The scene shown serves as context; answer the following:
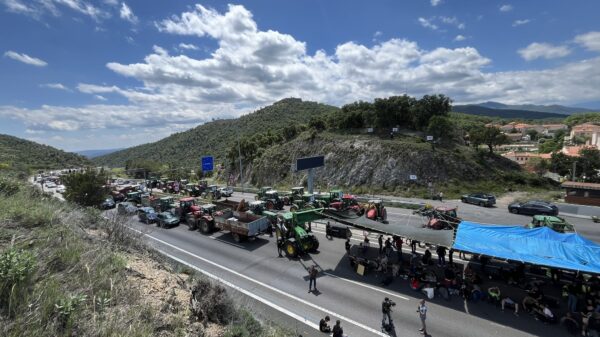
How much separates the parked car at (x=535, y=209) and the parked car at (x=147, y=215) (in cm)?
3630

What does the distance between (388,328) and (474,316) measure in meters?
3.88

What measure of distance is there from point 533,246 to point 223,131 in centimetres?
14696

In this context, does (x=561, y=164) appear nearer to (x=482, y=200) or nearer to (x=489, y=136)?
(x=489, y=136)

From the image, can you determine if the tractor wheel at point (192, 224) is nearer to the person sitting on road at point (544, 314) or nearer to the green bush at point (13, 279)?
the green bush at point (13, 279)

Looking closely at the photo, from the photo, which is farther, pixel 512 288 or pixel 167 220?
pixel 167 220

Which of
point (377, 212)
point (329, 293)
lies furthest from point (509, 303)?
point (377, 212)

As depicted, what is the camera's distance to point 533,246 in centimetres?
1333

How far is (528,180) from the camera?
41094mm

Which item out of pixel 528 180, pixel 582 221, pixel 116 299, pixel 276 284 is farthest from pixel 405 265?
pixel 528 180

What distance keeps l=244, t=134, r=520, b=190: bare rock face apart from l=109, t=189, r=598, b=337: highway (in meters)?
20.3

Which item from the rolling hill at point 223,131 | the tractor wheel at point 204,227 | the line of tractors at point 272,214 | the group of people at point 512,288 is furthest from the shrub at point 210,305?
the rolling hill at point 223,131

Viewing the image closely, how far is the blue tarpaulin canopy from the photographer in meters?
11.9

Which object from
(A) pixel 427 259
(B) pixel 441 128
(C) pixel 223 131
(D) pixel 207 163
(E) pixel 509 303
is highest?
(C) pixel 223 131

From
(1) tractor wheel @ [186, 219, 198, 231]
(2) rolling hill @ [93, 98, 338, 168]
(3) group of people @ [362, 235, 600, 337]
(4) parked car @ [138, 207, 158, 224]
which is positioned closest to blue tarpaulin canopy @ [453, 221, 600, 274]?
(3) group of people @ [362, 235, 600, 337]
